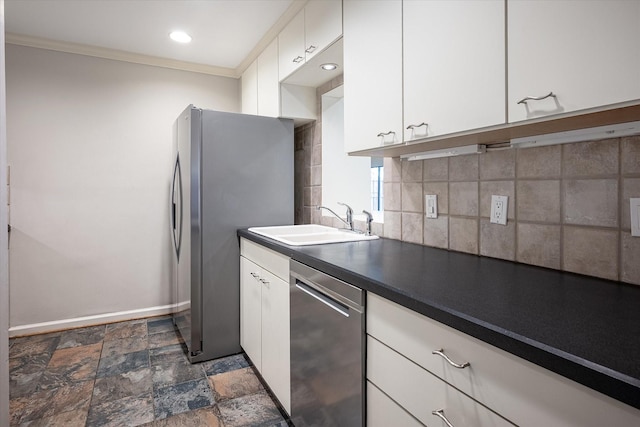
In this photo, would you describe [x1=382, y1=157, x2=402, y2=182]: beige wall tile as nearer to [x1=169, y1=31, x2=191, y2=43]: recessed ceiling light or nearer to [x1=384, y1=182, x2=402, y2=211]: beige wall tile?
[x1=384, y1=182, x2=402, y2=211]: beige wall tile

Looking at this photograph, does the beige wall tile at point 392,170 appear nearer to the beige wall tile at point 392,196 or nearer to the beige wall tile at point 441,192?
the beige wall tile at point 392,196

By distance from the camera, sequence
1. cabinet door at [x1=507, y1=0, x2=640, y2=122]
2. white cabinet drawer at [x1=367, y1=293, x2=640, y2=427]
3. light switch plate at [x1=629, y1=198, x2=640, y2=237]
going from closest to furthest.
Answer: white cabinet drawer at [x1=367, y1=293, x2=640, y2=427], cabinet door at [x1=507, y1=0, x2=640, y2=122], light switch plate at [x1=629, y1=198, x2=640, y2=237]

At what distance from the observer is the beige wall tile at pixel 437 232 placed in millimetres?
1626

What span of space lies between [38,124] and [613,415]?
3.67m

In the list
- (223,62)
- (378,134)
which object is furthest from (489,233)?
(223,62)

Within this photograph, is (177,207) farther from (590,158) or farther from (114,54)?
(590,158)

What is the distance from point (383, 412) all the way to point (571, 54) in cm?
108

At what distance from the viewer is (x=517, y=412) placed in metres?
0.69

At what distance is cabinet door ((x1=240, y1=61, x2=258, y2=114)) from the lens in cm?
296

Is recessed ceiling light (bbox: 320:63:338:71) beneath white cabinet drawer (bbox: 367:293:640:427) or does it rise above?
above

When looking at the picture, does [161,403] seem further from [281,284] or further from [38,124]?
[38,124]

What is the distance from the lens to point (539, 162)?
4.11ft

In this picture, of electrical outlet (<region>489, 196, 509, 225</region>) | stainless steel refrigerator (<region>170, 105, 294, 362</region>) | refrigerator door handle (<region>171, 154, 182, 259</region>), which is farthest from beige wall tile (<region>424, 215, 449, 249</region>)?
refrigerator door handle (<region>171, 154, 182, 259</region>)

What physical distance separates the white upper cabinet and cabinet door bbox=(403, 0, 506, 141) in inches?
23.2
